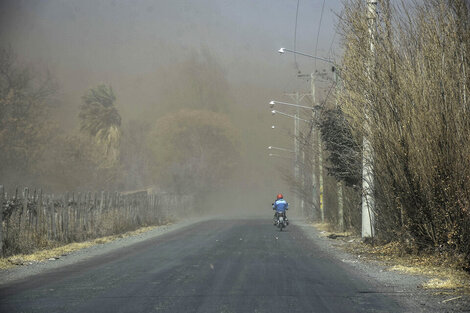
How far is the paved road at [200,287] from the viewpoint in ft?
33.0

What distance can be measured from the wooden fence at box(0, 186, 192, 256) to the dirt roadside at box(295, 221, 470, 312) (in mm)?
8922

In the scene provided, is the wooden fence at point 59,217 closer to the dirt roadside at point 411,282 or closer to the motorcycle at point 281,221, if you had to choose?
the motorcycle at point 281,221

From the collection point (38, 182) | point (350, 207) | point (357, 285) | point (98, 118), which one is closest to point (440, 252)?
point (357, 285)

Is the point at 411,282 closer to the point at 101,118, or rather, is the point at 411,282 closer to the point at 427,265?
the point at 427,265

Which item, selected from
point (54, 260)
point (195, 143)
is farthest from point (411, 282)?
point (195, 143)

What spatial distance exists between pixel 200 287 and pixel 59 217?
13265 mm

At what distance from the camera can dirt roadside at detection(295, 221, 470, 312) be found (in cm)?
1045

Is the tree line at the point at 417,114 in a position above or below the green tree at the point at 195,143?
below

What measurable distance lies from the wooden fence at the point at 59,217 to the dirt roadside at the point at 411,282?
351 inches

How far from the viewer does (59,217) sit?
2422 cm

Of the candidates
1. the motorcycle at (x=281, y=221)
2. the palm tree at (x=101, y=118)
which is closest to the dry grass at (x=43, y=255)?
the motorcycle at (x=281, y=221)

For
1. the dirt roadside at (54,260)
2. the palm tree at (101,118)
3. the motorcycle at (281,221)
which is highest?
the palm tree at (101,118)

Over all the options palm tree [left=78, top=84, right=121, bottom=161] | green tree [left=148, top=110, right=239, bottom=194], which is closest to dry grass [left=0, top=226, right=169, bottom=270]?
palm tree [left=78, top=84, right=121, bottom=161]

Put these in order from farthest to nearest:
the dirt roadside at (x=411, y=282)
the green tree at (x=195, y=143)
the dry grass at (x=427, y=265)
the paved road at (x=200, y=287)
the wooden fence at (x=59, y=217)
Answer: the green tree at (x=195, y=143), the wooden fence at (x=59, y=217), the dry grass at (x=427, y=265), the dirt roadside at (x=411, y=282), the paved road at (x=200, y=287)
